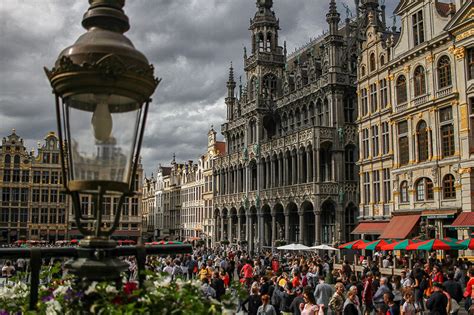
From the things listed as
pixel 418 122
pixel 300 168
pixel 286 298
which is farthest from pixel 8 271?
pixel 300 168

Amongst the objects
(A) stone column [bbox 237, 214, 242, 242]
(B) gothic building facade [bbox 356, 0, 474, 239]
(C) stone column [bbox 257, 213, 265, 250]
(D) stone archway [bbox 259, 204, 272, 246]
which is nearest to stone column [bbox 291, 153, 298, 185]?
(D) stone archway [bbox 259, 204, 272, 246]

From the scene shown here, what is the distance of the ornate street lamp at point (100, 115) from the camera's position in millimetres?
4086

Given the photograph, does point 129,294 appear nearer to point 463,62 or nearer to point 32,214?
point 463,62

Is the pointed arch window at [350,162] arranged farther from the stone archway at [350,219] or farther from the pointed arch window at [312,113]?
the pointed arch window at [312,113]

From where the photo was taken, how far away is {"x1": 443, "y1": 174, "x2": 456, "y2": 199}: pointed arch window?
27717mm

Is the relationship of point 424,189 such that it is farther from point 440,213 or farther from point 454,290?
point 454,290

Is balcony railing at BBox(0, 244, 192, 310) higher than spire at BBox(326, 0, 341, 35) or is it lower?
lower

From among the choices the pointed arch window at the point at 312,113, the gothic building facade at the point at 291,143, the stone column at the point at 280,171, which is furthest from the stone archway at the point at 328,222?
the pointed arch window at the point at 312,113

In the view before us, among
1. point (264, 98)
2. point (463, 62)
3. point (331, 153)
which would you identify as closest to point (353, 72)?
point (331, 153)

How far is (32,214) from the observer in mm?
73312

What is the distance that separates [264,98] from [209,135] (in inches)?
886

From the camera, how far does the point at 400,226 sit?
3064 cm

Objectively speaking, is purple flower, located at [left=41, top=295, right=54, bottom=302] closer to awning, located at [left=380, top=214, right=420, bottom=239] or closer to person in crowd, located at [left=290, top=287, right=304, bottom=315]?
person in crowd, located at [left=290, top=287, right=304, bottom=315]

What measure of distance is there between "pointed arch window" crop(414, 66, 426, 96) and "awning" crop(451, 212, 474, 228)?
7.35 meters
